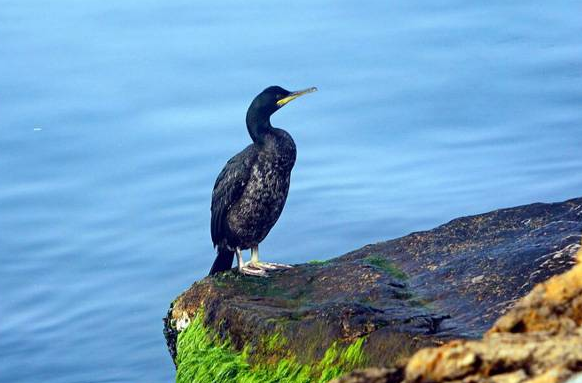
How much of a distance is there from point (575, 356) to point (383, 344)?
4153mm

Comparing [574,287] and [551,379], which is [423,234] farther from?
[551,379]

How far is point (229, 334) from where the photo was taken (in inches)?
314

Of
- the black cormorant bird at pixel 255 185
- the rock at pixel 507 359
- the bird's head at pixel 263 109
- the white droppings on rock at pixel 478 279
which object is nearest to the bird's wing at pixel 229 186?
the black cormorant bird at pixel 255 185

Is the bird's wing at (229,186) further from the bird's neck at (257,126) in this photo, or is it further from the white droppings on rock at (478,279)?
the white droppings on rock at (478,279)

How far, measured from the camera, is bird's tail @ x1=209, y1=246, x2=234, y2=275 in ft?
33.4

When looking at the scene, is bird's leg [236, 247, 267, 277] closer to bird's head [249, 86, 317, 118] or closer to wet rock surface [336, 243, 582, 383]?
bird's head [249, 86, 317, 118]

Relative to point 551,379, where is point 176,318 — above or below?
below

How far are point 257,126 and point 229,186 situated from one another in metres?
0.49

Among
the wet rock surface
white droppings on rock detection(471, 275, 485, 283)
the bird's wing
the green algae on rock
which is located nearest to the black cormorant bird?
the bird's wing

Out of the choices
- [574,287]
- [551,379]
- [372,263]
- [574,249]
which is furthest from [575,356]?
[372,263]

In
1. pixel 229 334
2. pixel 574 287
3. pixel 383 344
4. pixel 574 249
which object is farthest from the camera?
pixel 229 334

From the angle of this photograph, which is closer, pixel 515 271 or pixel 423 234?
pixel 515 271

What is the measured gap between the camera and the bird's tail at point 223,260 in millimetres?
10195

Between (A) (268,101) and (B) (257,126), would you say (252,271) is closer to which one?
(B) (257,126)
